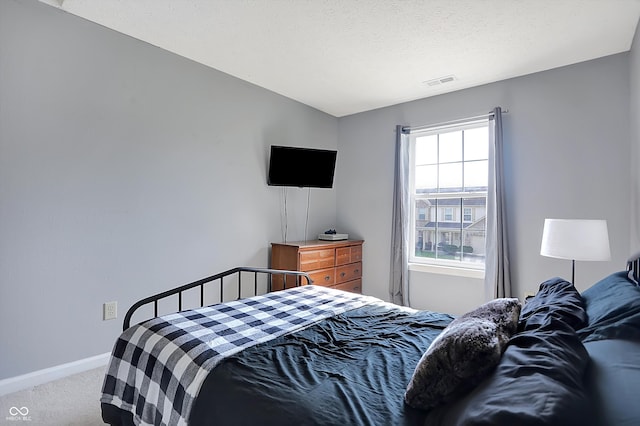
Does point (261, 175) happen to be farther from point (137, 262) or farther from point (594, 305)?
point (594, 305)

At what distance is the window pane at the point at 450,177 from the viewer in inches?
141

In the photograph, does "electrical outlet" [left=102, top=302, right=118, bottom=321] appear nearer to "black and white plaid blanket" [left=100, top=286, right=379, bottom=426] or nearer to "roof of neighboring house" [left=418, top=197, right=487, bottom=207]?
"black and white plaid blanket" [left=100, top=286, right=379, bottom=426]

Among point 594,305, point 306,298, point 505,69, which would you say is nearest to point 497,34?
point 505,69

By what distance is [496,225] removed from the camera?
315 centimetres

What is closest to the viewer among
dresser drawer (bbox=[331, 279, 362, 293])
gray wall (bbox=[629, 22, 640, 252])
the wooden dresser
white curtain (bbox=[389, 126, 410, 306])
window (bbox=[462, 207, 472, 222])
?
gray wall (bbox=[629, 22, 640, 252])

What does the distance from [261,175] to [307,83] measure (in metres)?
1.05

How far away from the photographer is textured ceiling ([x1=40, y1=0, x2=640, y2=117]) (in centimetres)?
215

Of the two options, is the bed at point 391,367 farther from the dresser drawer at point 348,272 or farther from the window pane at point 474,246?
the dresser drawer at point 348,272

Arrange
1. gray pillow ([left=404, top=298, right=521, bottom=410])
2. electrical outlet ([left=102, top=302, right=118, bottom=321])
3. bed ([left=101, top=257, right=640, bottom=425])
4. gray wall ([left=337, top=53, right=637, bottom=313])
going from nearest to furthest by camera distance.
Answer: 1. bed ([left=101, top=257, right=640, bottom=425])
2. gray pillow ([left=404, top=298, right=521, bottom=410])
3. electrical outlet ([left=102, top=302, right=118, bottom=321])
4. gray wall ([left=337, top=53, right=637, bottom=313])

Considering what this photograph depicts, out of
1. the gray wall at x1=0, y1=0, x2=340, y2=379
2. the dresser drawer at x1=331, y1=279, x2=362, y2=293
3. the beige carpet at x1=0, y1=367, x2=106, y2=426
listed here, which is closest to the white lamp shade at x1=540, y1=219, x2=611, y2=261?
the dresser drawer at x1=331, y1=279, x2=362, y2=293

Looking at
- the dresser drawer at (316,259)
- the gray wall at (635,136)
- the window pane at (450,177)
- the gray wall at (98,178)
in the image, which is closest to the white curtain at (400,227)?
the window pane at (450,177)

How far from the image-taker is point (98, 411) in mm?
1899

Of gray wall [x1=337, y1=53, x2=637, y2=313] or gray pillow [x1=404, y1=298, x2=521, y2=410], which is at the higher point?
gray wall [x1=337, y1=53, x2=637, y2=313]
